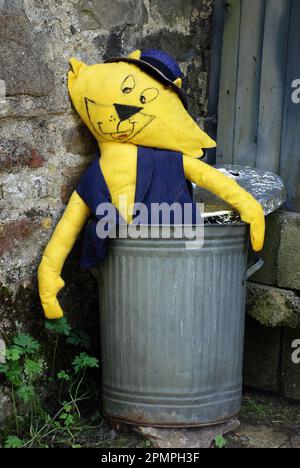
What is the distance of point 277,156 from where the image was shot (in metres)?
3.30

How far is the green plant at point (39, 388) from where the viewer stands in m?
2.71

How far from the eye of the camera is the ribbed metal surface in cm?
270

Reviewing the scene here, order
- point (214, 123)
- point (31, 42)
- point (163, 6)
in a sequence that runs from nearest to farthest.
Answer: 1. point (31, 42)
2. point (163, 6)
3. point (214, 123)

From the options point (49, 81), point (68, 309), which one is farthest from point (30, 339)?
point (49, 81)

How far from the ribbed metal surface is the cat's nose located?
0.46m

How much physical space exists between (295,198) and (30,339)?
51.5 inches

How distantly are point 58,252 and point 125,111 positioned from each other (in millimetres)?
580

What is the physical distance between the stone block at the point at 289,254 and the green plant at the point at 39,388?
87cm

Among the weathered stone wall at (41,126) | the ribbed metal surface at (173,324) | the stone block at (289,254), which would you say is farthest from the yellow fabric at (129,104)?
the stone block at (289,254)

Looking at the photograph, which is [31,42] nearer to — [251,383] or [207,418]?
[207,418]

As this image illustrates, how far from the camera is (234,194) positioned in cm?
277

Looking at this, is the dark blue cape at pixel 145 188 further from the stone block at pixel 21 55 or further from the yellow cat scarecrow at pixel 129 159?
the stone block at pixel 21 55

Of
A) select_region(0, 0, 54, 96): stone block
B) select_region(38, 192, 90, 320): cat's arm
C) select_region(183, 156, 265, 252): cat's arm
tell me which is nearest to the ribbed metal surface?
select_region(183, 156, 265, 252): cat's arm

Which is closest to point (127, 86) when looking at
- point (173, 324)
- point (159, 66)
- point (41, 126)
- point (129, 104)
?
point (129, 104)
